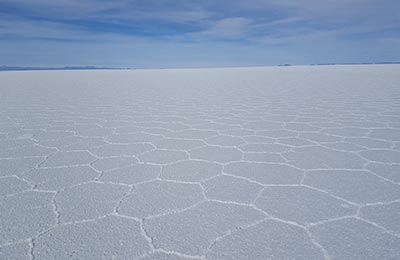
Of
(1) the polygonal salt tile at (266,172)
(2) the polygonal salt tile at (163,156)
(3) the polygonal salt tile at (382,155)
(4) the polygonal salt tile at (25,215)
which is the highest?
(3) the polygonal salt tile at (382,155)

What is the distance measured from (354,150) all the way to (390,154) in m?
0.24

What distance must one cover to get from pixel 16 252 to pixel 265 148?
6.11 feet

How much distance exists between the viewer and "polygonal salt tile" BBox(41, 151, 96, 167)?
217 cm

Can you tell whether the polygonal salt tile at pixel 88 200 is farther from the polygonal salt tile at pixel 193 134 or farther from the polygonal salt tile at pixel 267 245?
the polygonal salt tile at pixel 193 134

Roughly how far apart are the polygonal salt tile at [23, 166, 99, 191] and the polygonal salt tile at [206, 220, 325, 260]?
1054mm

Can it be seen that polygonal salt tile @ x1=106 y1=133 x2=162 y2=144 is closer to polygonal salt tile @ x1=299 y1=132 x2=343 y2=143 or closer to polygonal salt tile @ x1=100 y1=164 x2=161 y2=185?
polygonal salt tile @ x1=100 y1=164 x2=161 y2=185

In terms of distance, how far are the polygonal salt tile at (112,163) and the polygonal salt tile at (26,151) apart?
534mm

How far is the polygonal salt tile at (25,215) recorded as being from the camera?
1291 mm

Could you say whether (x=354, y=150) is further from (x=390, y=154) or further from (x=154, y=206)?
(x=154, y=206)

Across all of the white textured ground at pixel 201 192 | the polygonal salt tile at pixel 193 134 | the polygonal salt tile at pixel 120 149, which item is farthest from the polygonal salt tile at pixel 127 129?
the polygonal salt tile at pixel 120 149

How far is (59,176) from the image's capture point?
1925 mm

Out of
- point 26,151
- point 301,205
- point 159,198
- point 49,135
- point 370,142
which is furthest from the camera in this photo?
point 49,135

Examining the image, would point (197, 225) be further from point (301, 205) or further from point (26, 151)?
point (26, 151)

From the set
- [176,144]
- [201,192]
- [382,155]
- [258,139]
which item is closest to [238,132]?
[258,139]
